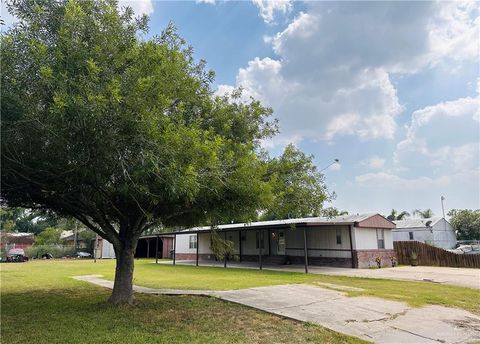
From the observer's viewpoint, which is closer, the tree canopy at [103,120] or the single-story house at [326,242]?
the tree canopy at [103,120]

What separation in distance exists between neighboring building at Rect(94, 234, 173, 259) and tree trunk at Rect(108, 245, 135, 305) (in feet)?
97.0

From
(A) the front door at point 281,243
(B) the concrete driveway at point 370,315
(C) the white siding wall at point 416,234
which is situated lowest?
(B) the concrete driveway at point 370,315

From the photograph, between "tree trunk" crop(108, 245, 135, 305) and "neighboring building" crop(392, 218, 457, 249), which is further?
"neighboring building" crop(392, 218, 457, 249)

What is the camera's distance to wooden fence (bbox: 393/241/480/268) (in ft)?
78.8

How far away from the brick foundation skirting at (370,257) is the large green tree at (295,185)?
12667 millimetres

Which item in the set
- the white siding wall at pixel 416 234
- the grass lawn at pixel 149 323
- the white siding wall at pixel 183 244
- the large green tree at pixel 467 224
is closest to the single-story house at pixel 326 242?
the white siding wall at pixel 183 244

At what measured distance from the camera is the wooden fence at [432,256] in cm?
2403

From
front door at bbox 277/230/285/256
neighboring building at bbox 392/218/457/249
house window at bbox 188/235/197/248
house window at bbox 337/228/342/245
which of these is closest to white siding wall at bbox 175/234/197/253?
house window at bbox 188/235/197/248

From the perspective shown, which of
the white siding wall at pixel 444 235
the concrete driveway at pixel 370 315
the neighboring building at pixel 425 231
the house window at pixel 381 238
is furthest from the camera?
the white siding wall at pixel 444 235

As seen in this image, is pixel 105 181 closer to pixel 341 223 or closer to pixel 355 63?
pixel 355 63

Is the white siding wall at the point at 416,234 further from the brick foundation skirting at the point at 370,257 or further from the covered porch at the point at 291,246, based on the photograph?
the covered porch at the point at 291,246

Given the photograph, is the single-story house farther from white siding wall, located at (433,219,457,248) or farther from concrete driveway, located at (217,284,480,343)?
white siding wall, located at (433,219,457,248)

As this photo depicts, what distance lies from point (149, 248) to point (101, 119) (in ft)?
131

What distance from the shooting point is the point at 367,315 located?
28.2ft
